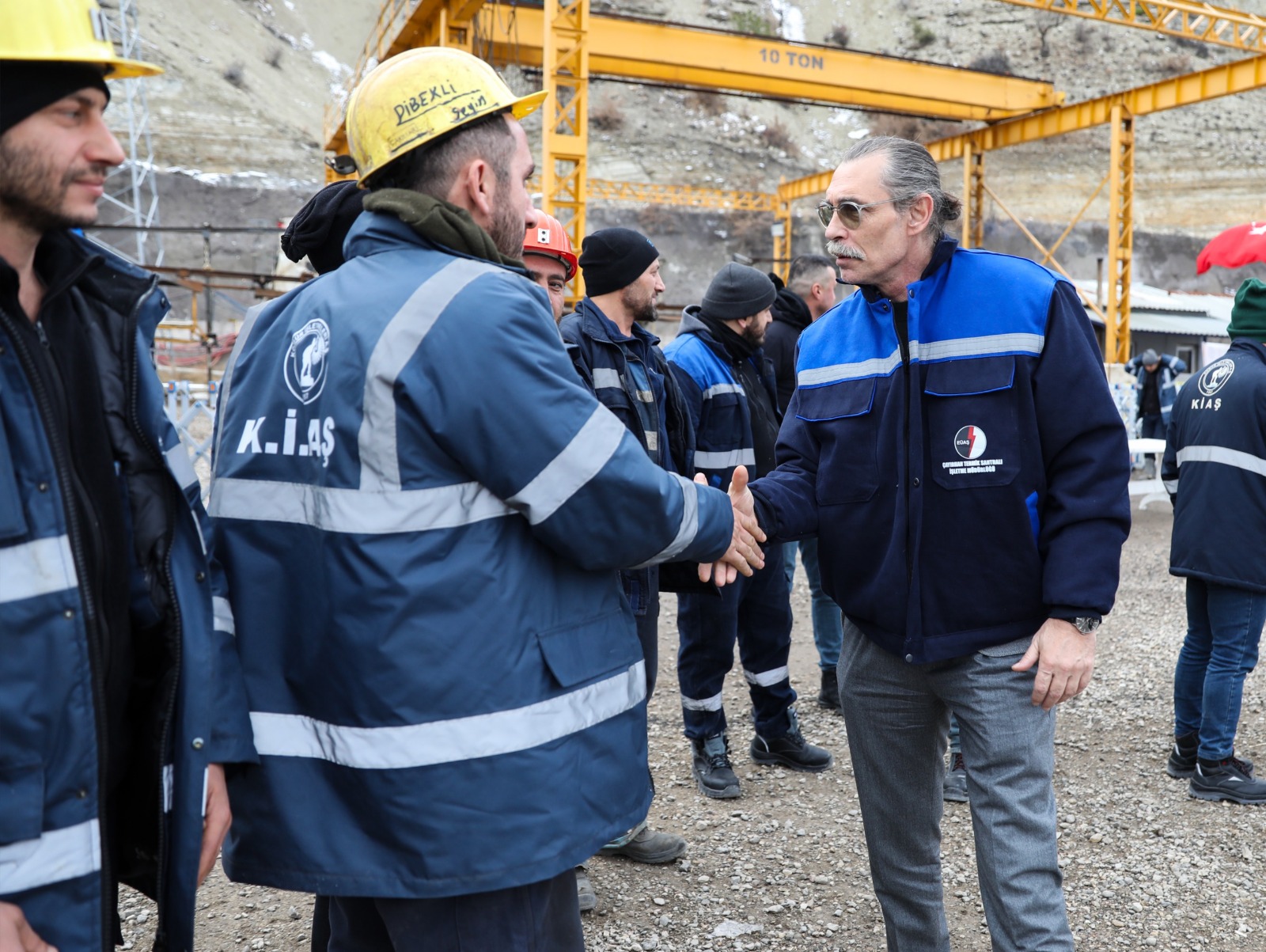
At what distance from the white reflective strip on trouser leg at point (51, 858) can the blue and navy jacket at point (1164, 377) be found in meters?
15.0

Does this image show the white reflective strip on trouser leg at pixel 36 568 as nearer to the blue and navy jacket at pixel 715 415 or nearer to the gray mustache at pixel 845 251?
the gray mustache at pixel 845 251

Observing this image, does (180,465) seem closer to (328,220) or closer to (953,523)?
(328,220)

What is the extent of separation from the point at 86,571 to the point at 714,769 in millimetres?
3525

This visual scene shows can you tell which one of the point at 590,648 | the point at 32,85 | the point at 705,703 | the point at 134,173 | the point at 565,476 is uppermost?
the point at 134,173

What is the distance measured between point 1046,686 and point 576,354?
197 cm

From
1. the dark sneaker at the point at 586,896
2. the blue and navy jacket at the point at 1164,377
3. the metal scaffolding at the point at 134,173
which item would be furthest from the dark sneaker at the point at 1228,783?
the metal scaffolding at the point at 134,173

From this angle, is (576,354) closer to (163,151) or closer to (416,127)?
(416,127)

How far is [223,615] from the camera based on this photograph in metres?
1.92

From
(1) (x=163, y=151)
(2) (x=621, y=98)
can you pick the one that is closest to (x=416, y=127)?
(1) (x=163, y=151)

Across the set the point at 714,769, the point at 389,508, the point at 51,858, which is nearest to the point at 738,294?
the point at 714,769

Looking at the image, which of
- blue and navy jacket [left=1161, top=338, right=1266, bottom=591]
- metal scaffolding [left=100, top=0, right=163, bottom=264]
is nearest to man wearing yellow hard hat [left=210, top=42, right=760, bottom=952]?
blue and navy jacket [left=1161, top=338, right=1266, bottom=591]

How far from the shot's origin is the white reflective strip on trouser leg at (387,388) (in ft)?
A: 5.82

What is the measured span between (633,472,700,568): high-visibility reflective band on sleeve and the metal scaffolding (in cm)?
3124

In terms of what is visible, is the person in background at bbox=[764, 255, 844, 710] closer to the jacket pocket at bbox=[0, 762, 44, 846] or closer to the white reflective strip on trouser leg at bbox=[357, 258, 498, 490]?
the white reflective strip on trouser leg at bbox=[357, 258, 498, 490]
